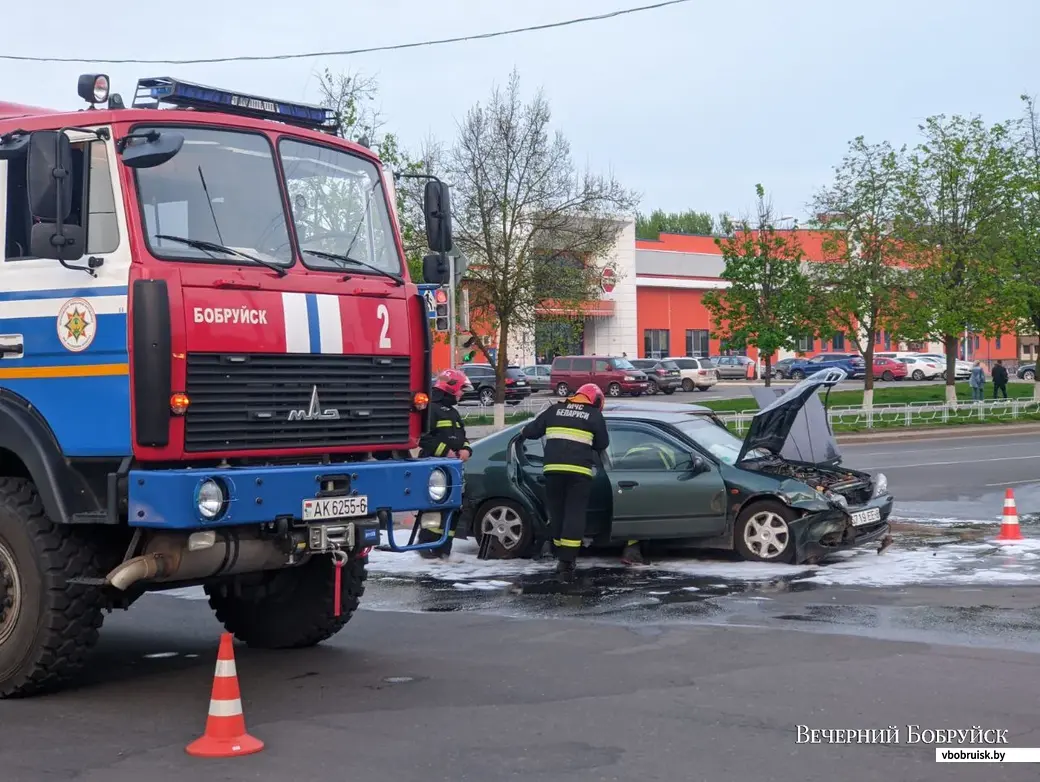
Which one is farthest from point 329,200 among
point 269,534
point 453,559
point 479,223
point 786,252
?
point 786,252

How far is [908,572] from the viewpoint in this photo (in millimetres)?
11578

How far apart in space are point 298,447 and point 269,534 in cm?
51

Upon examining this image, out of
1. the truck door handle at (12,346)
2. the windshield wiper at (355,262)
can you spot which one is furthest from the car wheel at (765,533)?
the truck door handle at (12,346)

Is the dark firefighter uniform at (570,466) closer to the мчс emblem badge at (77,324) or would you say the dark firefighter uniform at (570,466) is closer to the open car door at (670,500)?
the open car door at (670,500)

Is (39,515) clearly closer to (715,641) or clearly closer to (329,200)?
(329,200)

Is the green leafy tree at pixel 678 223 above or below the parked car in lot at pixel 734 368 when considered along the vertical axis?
above

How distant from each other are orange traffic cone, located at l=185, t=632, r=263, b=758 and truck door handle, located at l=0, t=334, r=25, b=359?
2.25 m

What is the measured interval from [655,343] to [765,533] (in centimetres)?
6379

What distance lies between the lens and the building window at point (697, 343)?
78250 millimetres

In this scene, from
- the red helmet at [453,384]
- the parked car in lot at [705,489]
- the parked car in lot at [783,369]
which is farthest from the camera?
the parked car in lot at [783,369]

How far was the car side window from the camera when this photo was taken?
12.5 metres

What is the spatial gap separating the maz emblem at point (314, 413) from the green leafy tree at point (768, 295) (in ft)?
97.1

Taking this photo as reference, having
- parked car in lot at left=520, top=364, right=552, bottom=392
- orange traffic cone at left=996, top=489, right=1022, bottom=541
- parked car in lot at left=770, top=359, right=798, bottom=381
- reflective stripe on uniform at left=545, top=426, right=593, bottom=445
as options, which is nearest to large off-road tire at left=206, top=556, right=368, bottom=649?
reflective stripe on uniform at left=545, top=426, right=593, bottom=445

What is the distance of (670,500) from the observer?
40.3 ft
